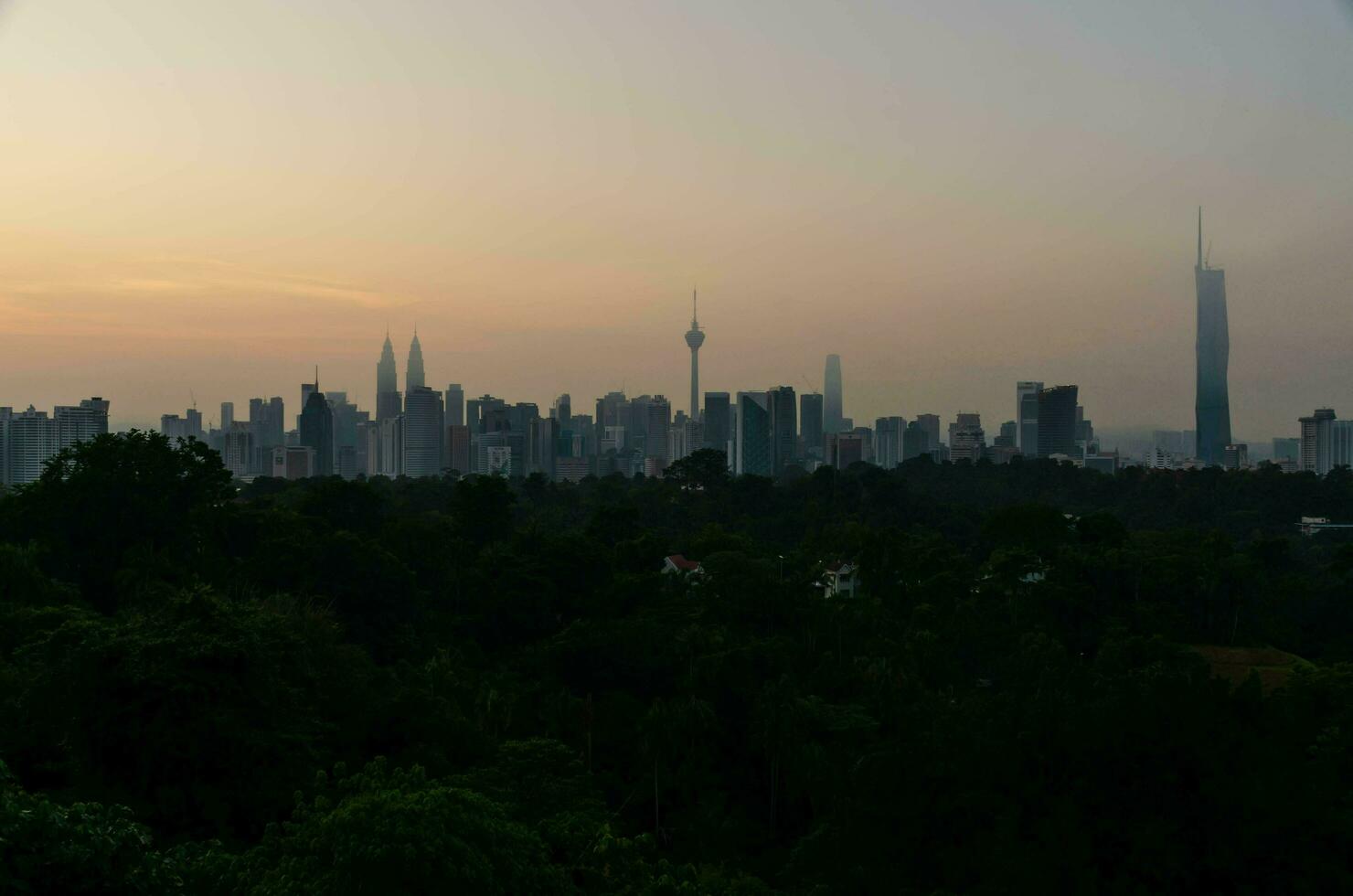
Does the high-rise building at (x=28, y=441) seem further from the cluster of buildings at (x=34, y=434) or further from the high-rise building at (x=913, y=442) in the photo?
the high-rise building at (x=913, y=442)

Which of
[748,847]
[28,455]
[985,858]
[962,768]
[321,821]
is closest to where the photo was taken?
A: [321,821]

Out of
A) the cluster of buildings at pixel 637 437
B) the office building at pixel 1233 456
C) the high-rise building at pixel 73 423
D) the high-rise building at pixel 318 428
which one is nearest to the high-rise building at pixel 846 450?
the cluster of buildings at pixel 637 437

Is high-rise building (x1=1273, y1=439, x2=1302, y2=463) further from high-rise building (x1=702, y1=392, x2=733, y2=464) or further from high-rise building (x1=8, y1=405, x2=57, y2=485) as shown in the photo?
high-rise building (x1=8, y1=405, x2=57, y2=485)

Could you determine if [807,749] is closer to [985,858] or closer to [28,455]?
[985,858]

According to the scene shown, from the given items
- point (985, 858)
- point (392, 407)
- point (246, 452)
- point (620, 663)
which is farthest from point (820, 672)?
point (392, 407)

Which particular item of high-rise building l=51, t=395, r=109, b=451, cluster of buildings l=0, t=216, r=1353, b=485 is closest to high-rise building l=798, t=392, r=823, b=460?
cluster of buildings l=0, t=216, r=1353, b=485

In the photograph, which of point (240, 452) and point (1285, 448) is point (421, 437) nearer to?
point (240, 452)

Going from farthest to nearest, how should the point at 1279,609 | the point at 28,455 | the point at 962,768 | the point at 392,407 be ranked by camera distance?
1. the point at 392,407
2. the point at 28,455
3. the point at 1279,609
4. the point at 962,768
